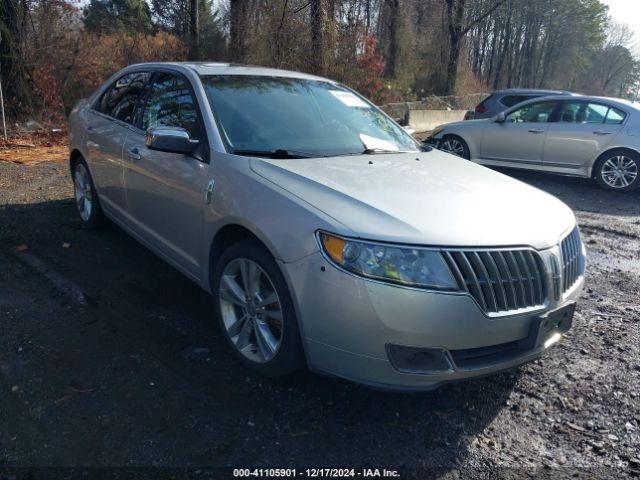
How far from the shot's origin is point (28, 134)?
11672 millimetres

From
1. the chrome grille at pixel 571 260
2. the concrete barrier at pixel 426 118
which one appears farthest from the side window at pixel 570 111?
the concrete barrier at pixel 426 118

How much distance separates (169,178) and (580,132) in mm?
7913

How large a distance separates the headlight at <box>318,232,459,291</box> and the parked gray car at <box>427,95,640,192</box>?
287 inches

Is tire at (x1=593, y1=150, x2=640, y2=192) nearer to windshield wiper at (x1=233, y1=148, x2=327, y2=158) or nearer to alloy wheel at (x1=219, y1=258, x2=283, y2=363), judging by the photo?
windshield wiper at (x1=233, y1=148, x2=327, y2=158)

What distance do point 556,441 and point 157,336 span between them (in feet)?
7.96

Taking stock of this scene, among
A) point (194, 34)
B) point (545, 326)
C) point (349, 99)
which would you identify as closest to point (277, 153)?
point (349, 99)

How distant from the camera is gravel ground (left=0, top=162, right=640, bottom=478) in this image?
2523 mm

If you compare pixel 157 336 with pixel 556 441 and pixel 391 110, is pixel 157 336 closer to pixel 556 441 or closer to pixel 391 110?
pixel 556 441

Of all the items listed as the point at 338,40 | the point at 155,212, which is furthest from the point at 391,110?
the point at 155,212

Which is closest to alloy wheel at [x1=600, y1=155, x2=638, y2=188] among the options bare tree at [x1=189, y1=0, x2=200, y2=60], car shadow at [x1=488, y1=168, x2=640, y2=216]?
car shadow at [x1=488, y1=168, x2=640, y2=216]

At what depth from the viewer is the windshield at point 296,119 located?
140 inches

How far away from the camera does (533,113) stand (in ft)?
32.8

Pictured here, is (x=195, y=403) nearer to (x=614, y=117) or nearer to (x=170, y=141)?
(x=170, y=141)

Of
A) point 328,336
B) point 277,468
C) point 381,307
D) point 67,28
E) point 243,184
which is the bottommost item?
point 277,468
